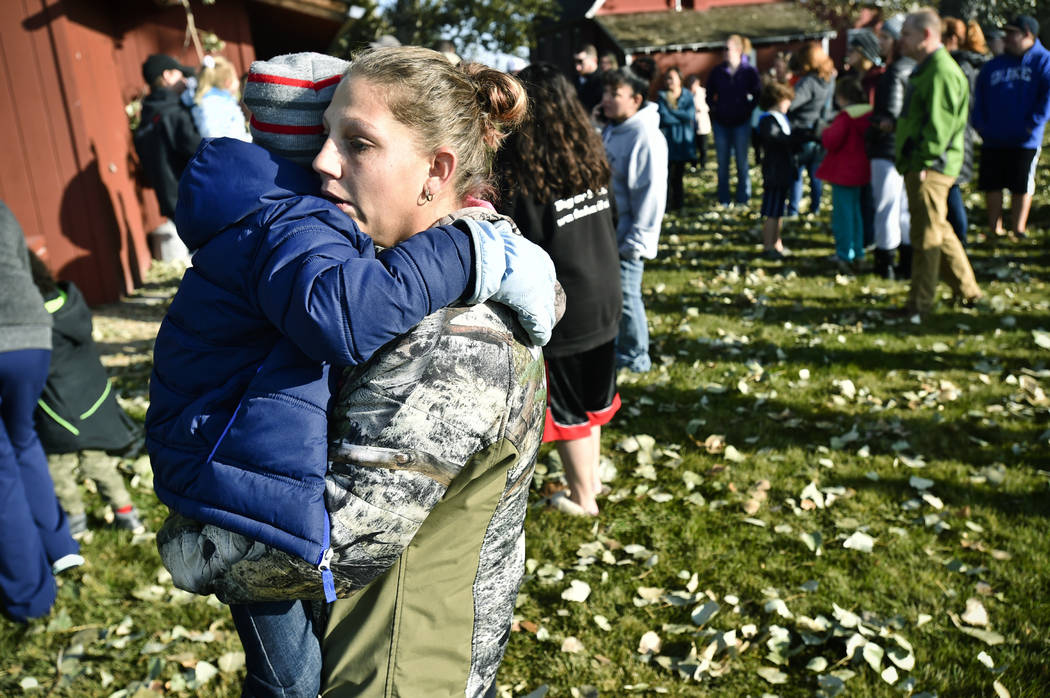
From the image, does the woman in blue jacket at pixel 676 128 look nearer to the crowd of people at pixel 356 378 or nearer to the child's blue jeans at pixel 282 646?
the crowd of people at pixel 356 378

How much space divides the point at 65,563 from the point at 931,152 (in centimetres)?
727

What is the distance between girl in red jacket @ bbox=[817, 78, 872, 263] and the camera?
8977 mm

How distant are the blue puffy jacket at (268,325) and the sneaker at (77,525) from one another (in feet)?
12.2

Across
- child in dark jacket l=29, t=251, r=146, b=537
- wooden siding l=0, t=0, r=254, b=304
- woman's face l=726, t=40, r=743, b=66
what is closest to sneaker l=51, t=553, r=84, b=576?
child in dark jacket l=29, t=251, r=146, b=537

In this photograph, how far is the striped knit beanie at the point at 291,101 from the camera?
1.62m

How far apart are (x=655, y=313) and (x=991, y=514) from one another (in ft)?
14.2

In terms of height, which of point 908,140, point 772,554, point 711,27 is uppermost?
point 711,27

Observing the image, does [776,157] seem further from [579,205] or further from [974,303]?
[579,205]

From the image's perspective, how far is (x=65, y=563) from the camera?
4.31m

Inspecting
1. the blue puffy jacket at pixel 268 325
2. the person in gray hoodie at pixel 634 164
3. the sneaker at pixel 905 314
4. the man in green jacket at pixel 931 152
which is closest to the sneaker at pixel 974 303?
the man in green jacket at pixel 931 152

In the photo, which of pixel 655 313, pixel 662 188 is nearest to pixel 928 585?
pixel 662 188

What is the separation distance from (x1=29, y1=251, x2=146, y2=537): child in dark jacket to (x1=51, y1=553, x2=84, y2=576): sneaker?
1.26ft

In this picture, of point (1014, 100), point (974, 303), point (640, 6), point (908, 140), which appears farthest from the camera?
point (640, 6)

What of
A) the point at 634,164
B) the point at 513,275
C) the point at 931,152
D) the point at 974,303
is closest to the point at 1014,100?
the point at 974,303
